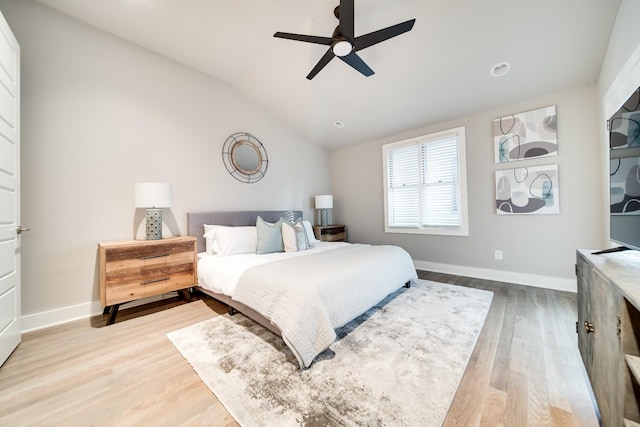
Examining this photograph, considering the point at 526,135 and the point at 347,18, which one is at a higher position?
the point at 347,18

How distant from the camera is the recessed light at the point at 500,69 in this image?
2.63m

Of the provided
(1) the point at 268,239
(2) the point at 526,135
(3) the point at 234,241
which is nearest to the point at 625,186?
(2) the point at 526,135

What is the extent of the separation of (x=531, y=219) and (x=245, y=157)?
13.9 ft

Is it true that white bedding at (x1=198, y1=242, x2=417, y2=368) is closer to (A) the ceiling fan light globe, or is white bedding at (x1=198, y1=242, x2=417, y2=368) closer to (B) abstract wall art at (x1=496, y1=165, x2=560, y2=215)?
(B) abstract wall art at (x1=496, y1=165, x2=560, y2=215)

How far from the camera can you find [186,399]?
1.35m

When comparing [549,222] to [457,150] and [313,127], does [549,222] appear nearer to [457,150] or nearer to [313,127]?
[457,150]

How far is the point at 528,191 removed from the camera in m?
3.07

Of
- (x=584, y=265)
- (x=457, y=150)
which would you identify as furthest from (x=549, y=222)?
(x=584, y=265)

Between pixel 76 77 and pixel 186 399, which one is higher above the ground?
pixel 76 77

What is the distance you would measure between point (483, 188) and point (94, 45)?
5207mm

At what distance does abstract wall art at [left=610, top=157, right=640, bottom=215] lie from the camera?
1208 millimetres

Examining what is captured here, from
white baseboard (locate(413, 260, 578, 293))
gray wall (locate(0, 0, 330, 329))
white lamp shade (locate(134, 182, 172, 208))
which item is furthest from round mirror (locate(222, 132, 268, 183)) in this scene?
white baseboard (locate(413, 260, 578, 293))

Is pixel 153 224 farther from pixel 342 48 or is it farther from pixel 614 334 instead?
pixel 614 334

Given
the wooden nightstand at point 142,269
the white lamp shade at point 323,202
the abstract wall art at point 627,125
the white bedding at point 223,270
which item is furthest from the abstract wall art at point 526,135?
the wooden nightstand at point 142,269
